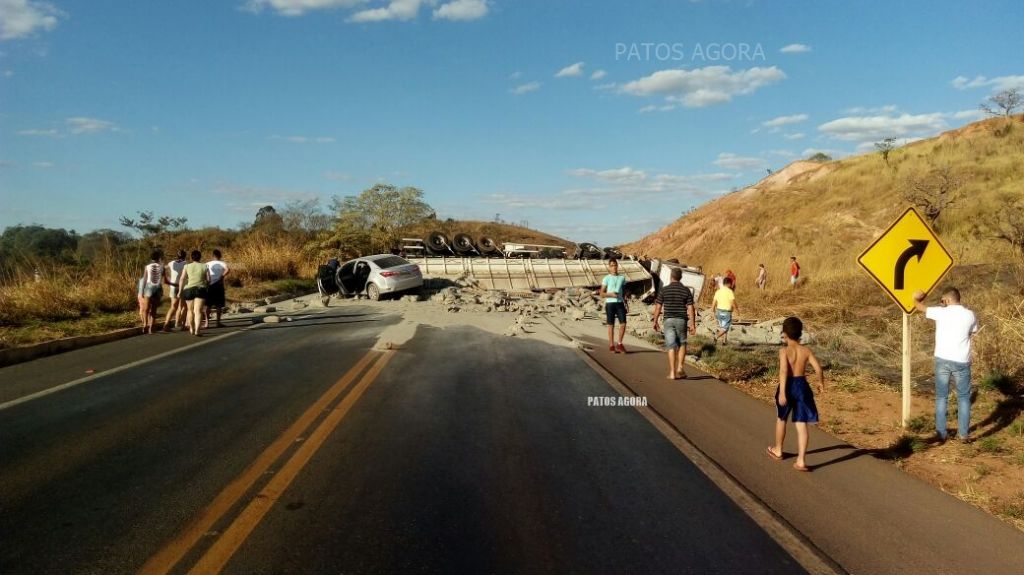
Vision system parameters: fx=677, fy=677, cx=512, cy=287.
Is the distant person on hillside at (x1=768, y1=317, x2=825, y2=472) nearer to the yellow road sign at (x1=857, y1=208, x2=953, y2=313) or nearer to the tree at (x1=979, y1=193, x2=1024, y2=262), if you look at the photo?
the yellow road sign at (x1=857, y1=208, x2=953, y2=313)

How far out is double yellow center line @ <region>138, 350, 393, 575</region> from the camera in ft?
12.6

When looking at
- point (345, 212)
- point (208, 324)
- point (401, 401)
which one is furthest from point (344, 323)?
point (345, 212)

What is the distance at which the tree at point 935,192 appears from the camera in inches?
1299

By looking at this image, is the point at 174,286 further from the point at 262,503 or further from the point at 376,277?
the point at 262,503

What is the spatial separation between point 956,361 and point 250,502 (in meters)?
7.36

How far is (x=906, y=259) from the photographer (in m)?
8.09

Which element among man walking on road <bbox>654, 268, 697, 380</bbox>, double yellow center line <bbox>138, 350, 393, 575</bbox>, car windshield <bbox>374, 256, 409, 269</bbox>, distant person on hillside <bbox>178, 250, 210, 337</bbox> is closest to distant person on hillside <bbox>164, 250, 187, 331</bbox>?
distant person on hillside <bbox>178, 250, 210, 337</bbox>

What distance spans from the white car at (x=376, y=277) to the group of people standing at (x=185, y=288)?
8.16 meters

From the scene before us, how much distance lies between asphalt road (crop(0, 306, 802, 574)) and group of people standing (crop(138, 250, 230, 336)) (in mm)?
5564

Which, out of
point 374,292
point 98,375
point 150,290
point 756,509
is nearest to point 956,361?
point 756,509

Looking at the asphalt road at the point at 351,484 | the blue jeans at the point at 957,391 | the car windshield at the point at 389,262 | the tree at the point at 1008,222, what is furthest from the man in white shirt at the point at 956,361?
the car windshield at the point at 389,262

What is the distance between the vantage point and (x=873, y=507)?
Result: 5.23 m

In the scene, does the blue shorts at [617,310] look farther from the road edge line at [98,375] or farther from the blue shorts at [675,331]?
the road edge line at [98,375]

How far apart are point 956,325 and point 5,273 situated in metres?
18.8
